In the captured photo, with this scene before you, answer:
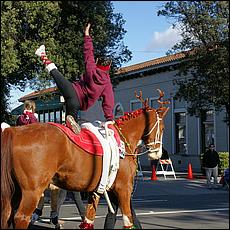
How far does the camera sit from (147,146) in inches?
335

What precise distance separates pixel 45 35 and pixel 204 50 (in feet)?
25.8

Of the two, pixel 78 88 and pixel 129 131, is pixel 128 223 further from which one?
pixel 78 88

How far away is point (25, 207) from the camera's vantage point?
6754 millimetres

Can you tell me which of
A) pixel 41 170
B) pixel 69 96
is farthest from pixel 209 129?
pixel 41 170

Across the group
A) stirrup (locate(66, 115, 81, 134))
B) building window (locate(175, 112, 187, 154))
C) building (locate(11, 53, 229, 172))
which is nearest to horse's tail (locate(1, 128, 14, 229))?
stirrup (locate(66, 115, 81, 134))

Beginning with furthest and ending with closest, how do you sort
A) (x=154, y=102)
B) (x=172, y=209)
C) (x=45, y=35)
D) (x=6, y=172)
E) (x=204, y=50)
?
(x=154, y=102)
(x=204, y=50)
(x=45, y=35)
(x=172, y=209)
(x=6, y=172)

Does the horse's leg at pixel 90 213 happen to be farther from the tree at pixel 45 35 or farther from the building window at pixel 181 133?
the building window at pixel 181 133

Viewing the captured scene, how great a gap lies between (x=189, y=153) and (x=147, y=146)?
2443cm

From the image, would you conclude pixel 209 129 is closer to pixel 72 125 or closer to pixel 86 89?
pixel 86 89

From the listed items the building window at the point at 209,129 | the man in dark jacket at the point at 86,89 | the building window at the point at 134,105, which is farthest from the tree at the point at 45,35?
the building window at the point at 134,105

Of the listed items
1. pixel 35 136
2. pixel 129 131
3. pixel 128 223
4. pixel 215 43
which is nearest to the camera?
pixel 35 136

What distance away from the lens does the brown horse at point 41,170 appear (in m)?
6.73

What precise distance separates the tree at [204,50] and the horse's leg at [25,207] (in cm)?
1200

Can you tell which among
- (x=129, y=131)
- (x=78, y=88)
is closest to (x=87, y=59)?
(x=78, y=88)
